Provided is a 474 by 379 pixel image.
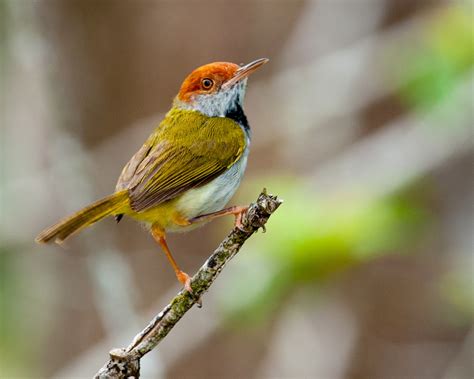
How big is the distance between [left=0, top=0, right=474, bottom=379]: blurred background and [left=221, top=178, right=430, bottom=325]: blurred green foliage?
0.22 feet

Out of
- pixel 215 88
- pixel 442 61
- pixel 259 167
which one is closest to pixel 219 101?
pixel 215 88

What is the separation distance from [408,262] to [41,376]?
133 inches

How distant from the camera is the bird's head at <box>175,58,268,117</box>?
4.58 metres

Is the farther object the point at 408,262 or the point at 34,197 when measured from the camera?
the point at 408,262

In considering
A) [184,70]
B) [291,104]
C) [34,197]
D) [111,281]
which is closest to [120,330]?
[111,281]

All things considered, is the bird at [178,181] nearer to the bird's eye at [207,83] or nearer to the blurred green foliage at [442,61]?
the bird's eye at [207,83]

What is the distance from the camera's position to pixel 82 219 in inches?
143

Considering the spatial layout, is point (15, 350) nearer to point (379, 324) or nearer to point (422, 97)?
point (379, 324)

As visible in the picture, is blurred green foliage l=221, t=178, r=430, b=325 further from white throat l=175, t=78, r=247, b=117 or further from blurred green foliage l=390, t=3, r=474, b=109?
blurred green foliage l=390, t=3, r=474, b=109

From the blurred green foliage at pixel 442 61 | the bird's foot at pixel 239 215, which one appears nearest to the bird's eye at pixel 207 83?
the bird's foot at pixel 239 215

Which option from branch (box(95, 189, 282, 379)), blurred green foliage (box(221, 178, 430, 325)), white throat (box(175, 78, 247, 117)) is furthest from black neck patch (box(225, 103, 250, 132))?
branch (box(95, 189, 282, 379))

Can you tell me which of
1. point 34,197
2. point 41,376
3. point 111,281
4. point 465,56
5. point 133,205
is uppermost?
point 34,197

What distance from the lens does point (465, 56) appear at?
17.6 ft

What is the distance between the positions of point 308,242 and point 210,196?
90cm
